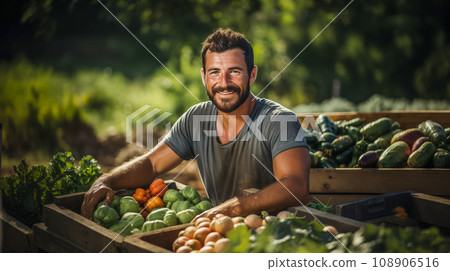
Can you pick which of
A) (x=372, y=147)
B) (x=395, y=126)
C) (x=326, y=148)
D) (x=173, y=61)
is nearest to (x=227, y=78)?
(x=326, y=148)

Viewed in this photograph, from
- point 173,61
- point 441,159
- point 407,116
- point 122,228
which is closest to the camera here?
point 122,228

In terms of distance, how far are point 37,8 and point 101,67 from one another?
7730 mm

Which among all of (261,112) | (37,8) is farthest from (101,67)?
(261,112)

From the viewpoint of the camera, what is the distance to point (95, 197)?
3.21 m

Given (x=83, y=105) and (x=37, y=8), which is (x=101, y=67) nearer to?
(x=83, y=105)

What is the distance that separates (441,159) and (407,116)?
1.23 meters

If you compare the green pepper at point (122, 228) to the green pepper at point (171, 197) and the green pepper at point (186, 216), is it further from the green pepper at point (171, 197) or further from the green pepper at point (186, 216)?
the green pepper at point (171, 197)

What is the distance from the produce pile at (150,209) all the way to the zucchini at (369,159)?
193cm

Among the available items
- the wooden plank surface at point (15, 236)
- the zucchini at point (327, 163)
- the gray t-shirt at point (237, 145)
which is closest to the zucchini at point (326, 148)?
the zucchini at point (327, 163)

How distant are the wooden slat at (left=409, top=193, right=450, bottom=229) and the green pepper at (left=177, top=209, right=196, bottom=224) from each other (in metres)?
1.27

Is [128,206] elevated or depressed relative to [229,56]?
depressed

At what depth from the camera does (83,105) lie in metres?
9.48

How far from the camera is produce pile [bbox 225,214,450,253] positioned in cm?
200

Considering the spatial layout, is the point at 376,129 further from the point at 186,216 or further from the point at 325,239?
the point at 325,239
